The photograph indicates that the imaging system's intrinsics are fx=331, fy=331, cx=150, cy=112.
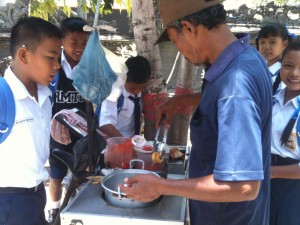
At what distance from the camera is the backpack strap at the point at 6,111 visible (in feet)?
5.46

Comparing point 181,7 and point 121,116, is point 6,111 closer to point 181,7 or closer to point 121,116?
point 181,7

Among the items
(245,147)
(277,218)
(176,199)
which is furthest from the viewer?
(277,218)

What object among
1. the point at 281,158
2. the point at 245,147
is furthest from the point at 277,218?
the point at 245,147

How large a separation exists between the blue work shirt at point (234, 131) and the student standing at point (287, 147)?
1.88ft

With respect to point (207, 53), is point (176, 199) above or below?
below

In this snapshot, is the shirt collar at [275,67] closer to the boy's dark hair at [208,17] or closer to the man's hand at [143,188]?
the boy's dark hair at [208,17]

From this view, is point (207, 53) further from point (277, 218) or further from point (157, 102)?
point (157, 102)

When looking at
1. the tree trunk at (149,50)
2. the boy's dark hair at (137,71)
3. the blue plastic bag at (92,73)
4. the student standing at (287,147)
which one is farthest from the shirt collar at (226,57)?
the tree trunk at (149,50)

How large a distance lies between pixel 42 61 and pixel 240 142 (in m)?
1.25

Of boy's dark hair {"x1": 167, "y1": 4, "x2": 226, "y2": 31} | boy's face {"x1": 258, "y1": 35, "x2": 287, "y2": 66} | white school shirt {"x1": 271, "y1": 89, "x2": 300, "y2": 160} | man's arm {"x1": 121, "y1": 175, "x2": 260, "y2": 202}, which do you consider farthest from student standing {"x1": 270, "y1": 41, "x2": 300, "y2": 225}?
boy's face {"x1": 258, "y1": 35, "x2": 287, "y2": 66}

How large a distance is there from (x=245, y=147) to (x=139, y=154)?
0.99m

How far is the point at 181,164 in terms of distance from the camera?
6.75 feet

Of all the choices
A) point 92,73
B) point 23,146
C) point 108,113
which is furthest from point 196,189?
point 108,113

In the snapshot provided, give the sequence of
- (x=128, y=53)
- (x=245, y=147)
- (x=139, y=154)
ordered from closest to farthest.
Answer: (x=245, y=147) → (x=139, y=154) → (x=128, y=53)
